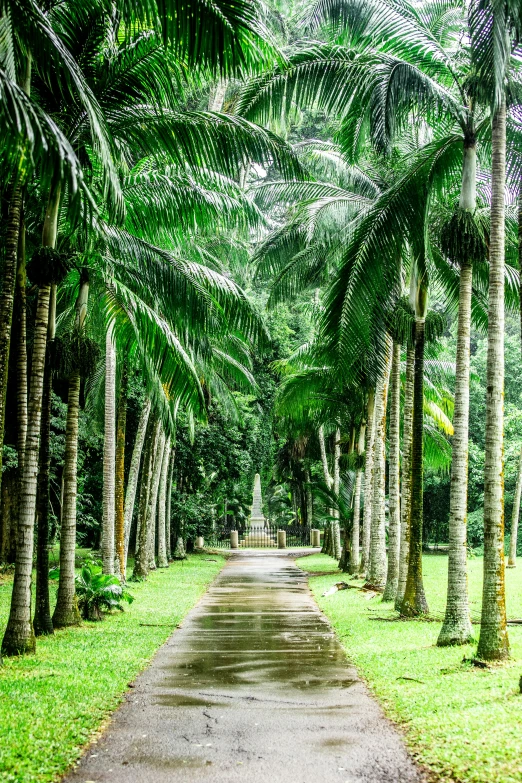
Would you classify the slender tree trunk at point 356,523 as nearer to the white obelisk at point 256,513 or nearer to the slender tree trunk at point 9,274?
the slender tree trunk at point 9,274

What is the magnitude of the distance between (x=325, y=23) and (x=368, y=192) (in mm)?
5699

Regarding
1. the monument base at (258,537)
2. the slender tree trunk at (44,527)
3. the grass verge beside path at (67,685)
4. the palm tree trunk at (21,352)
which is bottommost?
the monument base at (258,537)

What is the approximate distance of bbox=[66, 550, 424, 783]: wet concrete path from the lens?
5473mm

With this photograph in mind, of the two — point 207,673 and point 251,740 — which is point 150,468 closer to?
point 207,673

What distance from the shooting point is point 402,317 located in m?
13.1

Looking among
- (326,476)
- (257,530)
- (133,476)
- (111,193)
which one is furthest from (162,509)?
(257,530)

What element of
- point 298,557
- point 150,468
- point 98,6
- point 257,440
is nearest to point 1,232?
point 98,6

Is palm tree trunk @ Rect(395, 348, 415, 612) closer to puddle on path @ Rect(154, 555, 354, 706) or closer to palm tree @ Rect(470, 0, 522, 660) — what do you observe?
puddle on path @ Rect(154, 555, 354, 706)

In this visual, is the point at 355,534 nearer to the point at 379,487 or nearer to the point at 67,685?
the point at 379,487

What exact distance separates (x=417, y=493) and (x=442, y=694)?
5410 mm

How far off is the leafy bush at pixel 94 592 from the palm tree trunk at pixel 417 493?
4775 mm

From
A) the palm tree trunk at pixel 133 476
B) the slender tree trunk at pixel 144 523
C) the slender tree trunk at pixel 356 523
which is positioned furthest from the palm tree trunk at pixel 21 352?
the slender tree trunk at pixel 356 523

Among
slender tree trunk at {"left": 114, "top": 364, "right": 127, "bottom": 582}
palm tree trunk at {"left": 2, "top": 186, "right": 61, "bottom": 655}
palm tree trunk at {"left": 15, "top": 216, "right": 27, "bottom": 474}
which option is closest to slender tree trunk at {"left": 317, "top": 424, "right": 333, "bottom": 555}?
slender tree trunk at {"left": 114, "top": 364, "right": 127, "bottom": 582}

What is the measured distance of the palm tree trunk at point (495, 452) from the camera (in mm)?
8875
